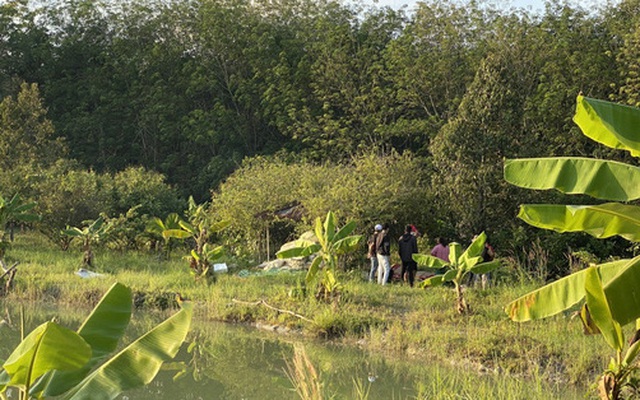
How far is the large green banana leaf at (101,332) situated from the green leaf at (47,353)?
12.1 inches

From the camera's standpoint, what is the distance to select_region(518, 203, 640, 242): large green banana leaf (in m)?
4.79

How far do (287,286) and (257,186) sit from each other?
6991 millimetres

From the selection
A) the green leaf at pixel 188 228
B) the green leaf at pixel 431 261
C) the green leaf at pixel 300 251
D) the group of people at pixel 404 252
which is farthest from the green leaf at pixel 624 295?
the green leaf at pixel 188 228

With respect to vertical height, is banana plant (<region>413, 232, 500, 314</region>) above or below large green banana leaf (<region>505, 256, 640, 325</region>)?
below

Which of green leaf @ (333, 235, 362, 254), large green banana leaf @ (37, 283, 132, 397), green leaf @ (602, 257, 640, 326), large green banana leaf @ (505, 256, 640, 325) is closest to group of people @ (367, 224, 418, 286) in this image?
green leaf @ (333, 235, 362, 254)

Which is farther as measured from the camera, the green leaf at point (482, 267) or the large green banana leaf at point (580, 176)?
the green leaf at point (482, 267)

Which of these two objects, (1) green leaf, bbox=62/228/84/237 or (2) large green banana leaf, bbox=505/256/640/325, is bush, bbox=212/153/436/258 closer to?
(1) green leaf, bbox=62/228/84/237

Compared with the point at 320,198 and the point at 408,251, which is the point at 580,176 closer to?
the point at 408,251

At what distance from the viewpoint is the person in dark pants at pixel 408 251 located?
1264cm

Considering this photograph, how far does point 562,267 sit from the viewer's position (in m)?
14.1

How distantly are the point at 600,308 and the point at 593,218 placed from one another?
65 cm

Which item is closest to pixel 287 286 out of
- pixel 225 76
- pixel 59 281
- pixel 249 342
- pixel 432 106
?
pixel 249 342

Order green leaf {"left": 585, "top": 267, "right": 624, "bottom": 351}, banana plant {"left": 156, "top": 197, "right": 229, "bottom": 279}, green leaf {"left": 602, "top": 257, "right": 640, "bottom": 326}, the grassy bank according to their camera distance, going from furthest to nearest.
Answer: banana plant {"left": 156, "top": 197, "right": 229, "bottom": 279}, the grassy bank, green leaf {"left": 602, "top": 257, "right": 640, "bottom": 326}, green leaf {"left": 585, "top": 267, "right": 624, "bottom": 351}

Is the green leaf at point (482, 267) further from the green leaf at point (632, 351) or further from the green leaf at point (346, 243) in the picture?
the green leaf at point (632, 351)
